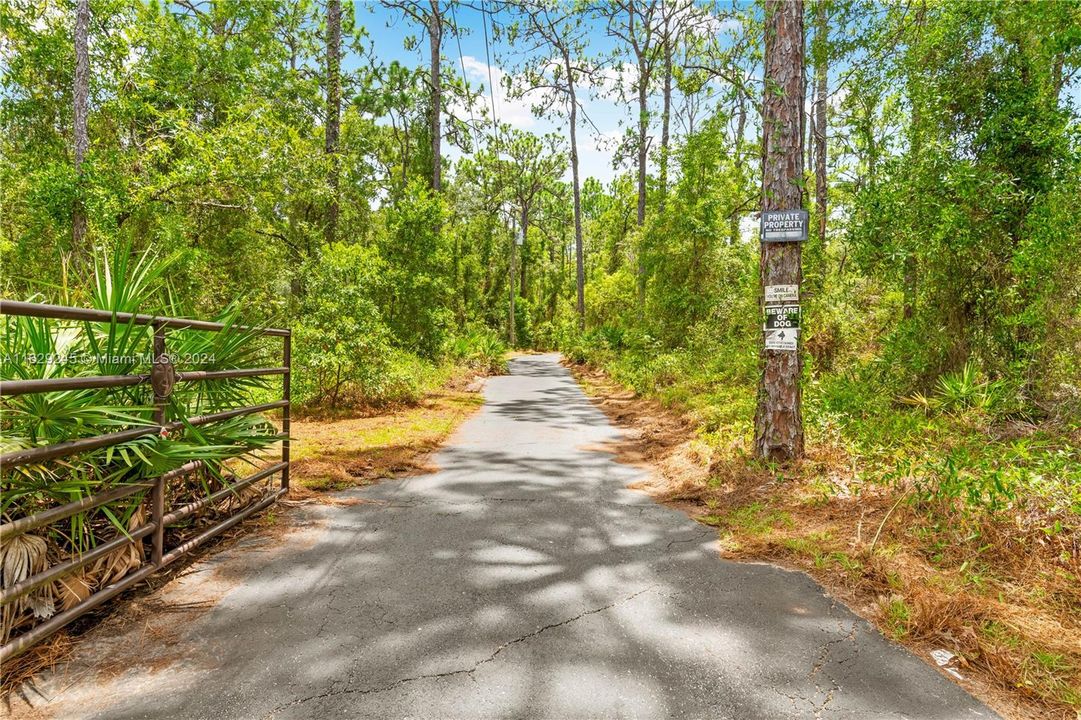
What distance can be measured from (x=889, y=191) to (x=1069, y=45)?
1.93 meters

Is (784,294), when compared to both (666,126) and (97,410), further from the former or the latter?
(666,126)

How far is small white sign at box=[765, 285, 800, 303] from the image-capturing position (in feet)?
16.7

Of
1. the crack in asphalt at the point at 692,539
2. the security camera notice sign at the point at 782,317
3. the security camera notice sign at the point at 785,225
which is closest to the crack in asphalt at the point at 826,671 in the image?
the crack in asphalt at the point at 692,539

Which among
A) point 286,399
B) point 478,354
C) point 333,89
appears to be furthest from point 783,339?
point 478,354

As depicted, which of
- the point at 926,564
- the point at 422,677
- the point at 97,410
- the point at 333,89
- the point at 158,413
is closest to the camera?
the point at 422,677

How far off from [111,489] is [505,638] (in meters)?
2.17

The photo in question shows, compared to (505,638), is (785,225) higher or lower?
higher

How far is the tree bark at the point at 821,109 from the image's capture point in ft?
34.6

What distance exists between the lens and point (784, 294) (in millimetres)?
5121

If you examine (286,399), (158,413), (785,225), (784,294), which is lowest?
(286,399)

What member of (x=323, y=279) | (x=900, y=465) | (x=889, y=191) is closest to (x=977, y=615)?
(x=900, y=465)

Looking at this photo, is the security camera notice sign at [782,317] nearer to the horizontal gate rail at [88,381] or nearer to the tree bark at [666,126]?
the horizontal gate rail at [88,381]

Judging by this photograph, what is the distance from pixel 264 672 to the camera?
7.38 ft

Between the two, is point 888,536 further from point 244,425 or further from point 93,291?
point 93,291
